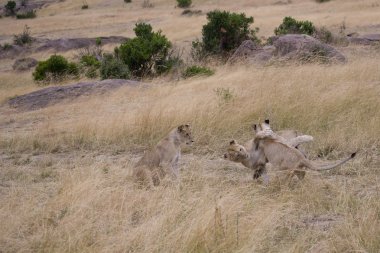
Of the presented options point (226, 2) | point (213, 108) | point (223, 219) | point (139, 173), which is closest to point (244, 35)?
point (213, 108)

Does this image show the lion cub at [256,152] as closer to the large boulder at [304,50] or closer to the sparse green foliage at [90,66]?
the large boulder at [304,50]

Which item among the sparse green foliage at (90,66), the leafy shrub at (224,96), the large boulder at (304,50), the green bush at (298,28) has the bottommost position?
the sparse green foliage at (90,66)

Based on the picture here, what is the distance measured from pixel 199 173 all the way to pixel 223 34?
1572 cm

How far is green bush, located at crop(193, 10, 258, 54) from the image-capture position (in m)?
22.1

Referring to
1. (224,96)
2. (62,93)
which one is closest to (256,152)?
(224,96)

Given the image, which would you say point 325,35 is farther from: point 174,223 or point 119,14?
point 119,14

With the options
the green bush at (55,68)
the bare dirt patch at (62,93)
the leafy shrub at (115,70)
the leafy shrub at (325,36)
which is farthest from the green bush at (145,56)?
the leafy shrub at (325,36)

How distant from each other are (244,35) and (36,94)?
963 cm

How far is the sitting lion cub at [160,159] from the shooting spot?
7078 millimetres

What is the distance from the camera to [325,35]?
2244 cm

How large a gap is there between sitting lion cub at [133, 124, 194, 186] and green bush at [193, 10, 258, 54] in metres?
14.2

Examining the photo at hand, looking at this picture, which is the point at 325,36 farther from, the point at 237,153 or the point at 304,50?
the point at 237,153

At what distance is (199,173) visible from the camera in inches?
289

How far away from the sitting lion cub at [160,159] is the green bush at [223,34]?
14.2 metres
